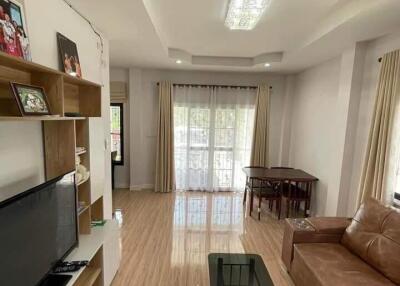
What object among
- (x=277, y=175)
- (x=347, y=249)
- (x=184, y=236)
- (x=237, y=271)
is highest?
(x=277, y=175)

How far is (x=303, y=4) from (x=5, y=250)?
271 centimetres

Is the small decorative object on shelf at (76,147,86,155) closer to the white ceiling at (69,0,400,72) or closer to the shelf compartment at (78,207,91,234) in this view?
the shelf compartment at (78,207,91,234)

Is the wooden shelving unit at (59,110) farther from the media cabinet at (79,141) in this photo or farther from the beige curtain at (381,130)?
the beige curtain at (381,130)

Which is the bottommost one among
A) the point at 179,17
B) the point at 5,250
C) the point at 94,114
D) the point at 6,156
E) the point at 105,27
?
the point at 5,250

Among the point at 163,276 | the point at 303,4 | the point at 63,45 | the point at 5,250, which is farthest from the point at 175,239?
the point at 303,4

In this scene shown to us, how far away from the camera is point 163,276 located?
2373 mm

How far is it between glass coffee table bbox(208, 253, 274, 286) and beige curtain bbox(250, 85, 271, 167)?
8.78 feet

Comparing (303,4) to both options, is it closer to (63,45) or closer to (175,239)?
(63,45)

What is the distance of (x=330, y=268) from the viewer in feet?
6.13

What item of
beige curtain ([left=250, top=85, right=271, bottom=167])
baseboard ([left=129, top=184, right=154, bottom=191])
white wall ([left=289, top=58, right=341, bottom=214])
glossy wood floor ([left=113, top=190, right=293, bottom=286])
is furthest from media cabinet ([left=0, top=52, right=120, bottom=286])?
beige curtain ([left=250, top=85, right=271, bottom=167])

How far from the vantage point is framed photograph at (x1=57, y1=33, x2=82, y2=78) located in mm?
1729

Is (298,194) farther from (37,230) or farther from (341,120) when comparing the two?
(37,230)

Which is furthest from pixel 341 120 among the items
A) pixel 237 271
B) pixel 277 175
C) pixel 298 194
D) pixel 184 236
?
pixel 184 236

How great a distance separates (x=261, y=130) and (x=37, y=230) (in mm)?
4120
